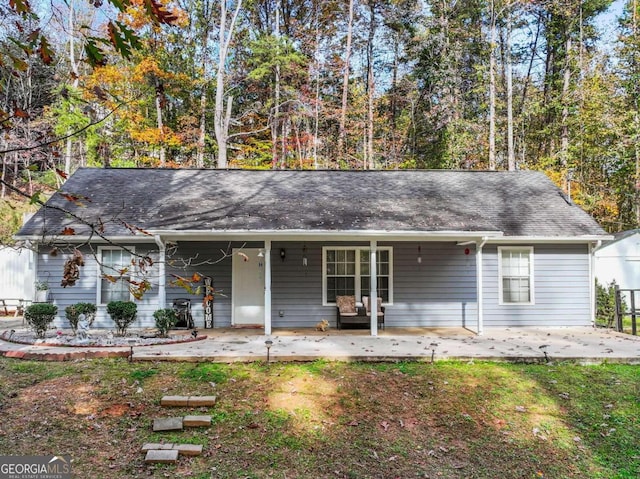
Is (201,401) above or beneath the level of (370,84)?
beneath

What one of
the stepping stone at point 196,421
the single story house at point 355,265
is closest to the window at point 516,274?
the single story house at point 355,265

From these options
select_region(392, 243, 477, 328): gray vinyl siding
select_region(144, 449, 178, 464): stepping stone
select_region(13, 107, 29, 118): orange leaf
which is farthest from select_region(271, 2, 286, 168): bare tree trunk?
select_region(13, 107, 29, 118): orange leaf

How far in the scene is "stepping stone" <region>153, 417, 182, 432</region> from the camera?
498 centimetres

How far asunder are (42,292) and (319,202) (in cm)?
640

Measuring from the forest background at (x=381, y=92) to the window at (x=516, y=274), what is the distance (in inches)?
389

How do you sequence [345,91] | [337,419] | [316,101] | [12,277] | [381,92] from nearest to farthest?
1. [337,419]
2. [12,277]
3. [316,101]
4. [345,91]
5. [381,92]

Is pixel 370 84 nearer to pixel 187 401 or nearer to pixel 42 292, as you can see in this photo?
pixel 42 292

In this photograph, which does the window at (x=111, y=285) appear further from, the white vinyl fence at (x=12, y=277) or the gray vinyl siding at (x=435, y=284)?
the gray vinyl siding at (x=435, y=284)

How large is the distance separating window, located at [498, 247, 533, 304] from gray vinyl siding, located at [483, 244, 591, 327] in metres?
0.11

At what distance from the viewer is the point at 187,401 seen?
18.0 feet

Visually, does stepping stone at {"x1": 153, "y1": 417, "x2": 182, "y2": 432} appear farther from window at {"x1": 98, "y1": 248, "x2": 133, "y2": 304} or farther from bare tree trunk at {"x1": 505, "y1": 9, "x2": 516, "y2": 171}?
bare tree trunk at {"x1": 505, "y1": 9, "x2": 516, "y2": 171}

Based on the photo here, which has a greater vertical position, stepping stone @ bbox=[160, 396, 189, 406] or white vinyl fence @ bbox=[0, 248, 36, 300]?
white vinyl fence @ bbox=[0, 248, 36, 300]

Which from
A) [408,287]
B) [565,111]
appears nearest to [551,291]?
[408,287]
